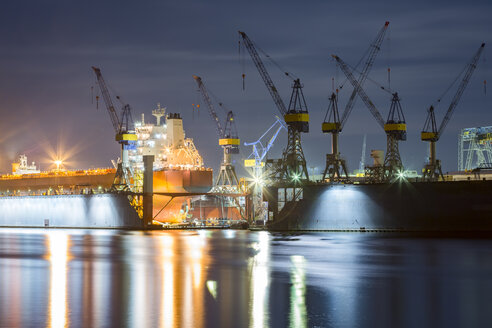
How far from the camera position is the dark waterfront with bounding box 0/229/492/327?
2769 cm

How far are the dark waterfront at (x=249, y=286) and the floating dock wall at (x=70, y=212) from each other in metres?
40.0

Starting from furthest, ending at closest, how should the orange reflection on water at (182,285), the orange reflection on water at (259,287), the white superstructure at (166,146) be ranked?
1. the white superstructure at (166,146)
2. the orange reflection on water at (182,285)
3. the orange reflection on water at (259,287)

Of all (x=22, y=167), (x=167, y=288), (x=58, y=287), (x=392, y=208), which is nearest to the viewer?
(x=167, y=288)

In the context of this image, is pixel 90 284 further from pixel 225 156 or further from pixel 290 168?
pixel 225 156

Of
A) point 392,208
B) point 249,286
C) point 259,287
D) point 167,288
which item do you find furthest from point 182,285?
point 392,208

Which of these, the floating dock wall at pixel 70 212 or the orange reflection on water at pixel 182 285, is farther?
the floating dock wall at pixel 70 212

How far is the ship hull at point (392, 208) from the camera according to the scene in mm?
80562

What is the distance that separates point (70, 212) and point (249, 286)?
81.1 meters

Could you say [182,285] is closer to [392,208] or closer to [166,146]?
[392,208]

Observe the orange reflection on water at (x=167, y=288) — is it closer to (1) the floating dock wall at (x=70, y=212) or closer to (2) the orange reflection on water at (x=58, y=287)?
(2) the orange reflection on water at (x=58, y=287)

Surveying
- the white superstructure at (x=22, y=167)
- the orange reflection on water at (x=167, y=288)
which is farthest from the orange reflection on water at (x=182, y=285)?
the white superstructure at (x=22, y=167)

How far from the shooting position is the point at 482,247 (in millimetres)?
63062

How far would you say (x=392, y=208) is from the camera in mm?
85938

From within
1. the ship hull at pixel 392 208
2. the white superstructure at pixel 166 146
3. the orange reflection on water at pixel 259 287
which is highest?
the white superstructure at pixel 166 146
